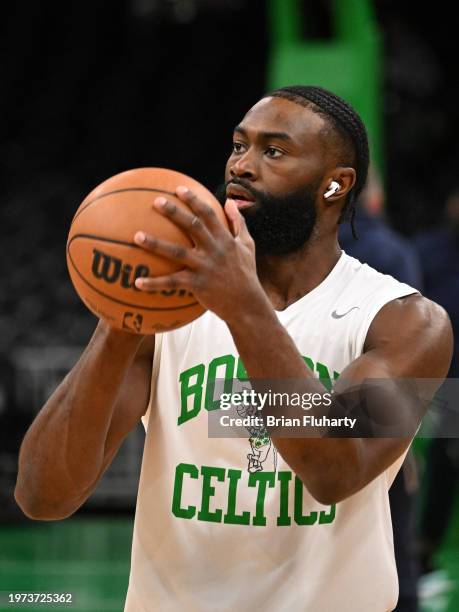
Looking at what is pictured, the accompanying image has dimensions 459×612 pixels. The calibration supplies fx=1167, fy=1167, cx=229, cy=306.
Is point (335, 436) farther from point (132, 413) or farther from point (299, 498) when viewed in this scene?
point (132, 413)

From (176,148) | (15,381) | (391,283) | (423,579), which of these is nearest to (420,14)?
(176,148)

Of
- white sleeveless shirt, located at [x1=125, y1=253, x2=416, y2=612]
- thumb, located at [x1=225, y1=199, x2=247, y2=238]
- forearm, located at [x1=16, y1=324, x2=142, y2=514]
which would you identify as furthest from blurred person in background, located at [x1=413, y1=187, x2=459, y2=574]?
thumb, located at [x1=225, y1=199, x2=247, y2=238]

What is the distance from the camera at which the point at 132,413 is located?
9.32 feet

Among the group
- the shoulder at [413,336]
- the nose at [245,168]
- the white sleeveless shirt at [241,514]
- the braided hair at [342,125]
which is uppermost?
the braided hair at [342,125]

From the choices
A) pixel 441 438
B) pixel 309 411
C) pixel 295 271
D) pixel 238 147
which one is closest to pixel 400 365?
pixel 309 411

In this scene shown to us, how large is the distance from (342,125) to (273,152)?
0.89 feet

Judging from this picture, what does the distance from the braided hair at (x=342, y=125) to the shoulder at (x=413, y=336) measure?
16.7 inches

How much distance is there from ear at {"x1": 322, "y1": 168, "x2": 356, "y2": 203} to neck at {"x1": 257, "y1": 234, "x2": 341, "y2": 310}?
0.40ft

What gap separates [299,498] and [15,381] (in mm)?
6213

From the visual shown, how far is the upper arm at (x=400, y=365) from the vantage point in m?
2.65

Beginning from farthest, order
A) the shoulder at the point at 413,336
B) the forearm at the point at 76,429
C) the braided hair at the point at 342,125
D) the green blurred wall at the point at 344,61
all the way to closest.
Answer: the green blurred wall at the point at 344,61, the braided hair at the point at 342,125, the shoulder at the point at 413,336, the forearm at the point at 76,429

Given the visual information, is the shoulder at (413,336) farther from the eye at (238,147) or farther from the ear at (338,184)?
the eye at (238,147)

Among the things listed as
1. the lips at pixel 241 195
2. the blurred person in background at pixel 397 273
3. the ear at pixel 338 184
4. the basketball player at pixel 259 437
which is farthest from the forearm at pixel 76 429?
the blurred person in background at pixel 397 273

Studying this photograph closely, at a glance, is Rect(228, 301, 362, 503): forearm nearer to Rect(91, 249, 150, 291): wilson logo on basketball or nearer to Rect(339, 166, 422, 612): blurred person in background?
Rect(91, 249, 150, 291): wilson logo on basketball
